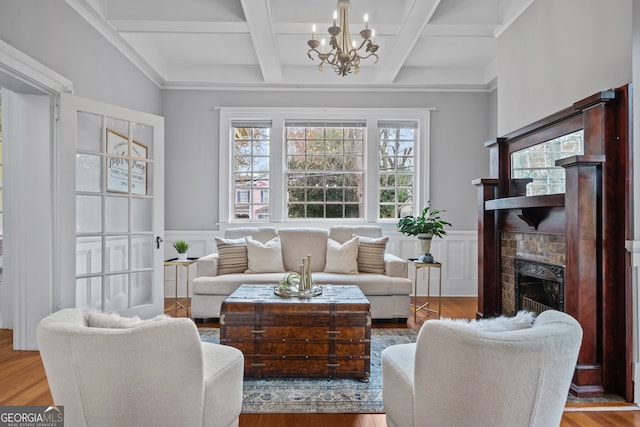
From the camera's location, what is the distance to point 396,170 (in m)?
5.19

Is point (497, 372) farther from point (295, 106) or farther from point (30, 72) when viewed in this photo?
point (295, 106)

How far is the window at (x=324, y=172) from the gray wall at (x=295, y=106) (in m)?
0.42

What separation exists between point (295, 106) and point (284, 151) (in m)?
0.64

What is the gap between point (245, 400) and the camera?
2.24m

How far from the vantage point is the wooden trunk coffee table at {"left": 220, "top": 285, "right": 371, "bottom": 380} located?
2471 mm

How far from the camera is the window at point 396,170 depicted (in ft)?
17.0

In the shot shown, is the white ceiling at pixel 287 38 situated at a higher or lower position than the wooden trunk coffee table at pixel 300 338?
higher

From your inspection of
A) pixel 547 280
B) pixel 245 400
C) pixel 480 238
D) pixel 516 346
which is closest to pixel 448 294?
pixel 480 238

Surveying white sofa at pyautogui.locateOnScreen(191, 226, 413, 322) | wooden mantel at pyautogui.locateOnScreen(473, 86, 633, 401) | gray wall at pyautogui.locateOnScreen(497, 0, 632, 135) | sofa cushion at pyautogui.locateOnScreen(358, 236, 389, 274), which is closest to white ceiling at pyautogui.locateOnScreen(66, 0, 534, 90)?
gray wall at pyautogui.locateOnScreen(497, 0, 632, 135)

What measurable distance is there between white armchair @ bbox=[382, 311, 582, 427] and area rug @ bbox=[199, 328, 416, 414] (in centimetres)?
96

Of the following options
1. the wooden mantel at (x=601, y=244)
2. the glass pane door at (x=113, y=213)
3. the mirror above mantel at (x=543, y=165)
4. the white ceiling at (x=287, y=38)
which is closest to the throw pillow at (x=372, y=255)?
the mirror above mantel at (x=543, y=165)

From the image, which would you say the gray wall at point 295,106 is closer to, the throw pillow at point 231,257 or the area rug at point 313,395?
the throw pillow at point 231,257

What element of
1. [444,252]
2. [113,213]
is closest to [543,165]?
[444,252]

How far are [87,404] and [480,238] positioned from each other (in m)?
3.37
